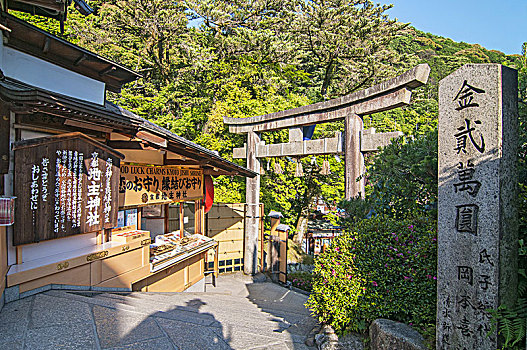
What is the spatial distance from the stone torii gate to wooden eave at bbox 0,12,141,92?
491 centimetres

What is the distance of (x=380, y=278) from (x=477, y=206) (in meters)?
1.82

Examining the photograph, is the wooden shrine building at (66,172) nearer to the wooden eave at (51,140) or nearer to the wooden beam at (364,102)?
the wooden eave at (51,140)

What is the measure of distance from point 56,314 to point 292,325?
156 inches

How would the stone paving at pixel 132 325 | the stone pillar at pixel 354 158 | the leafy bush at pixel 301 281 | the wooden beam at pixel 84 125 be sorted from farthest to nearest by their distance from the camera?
the leafy bush at pixel 301 281, the stone pillar at pixel 354 158, the wooden beam at pixel 84 125, the stone paving at pixel 132 325

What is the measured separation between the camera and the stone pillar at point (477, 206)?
3271 millimetres

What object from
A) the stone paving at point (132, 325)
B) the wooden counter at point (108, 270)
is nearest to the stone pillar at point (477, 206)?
the stone paving at point (132, 325)

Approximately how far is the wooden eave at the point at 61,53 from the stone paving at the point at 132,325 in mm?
3883

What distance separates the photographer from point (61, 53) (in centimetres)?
563

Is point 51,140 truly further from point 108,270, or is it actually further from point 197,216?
point 197,216

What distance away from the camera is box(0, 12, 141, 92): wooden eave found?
478 centimetres

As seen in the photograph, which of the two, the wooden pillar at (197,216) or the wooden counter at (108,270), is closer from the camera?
the wooden counter at (108,270)

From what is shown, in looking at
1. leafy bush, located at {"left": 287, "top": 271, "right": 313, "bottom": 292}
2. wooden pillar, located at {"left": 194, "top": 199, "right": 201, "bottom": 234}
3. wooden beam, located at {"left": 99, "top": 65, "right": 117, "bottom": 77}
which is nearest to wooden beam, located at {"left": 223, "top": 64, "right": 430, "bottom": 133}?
wooden pillar, located at {"left": 194, "top": 199, "right": 201, "bottom": 234}

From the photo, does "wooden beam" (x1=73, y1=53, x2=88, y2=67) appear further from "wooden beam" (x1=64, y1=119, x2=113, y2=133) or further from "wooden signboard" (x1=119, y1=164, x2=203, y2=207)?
"wooden signboard" (x1=119, y1=164, x2=203, y2=207)

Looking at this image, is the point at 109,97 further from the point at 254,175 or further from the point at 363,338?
the point at 363,338
